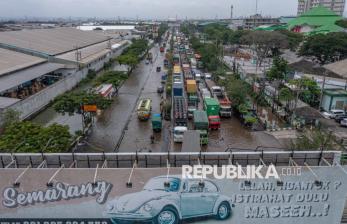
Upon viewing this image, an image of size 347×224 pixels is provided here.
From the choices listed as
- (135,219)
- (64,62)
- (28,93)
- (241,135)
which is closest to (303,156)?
(135,219)

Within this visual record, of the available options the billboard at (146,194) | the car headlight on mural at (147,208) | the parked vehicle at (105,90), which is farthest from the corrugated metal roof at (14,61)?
the car headlight on mural at (147,208)

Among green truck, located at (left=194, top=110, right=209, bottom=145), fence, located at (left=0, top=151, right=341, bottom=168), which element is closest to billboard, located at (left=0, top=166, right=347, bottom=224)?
fence, located at (left=0, top=151, right=341, bottom=168)

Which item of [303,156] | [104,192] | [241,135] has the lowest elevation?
[241,135]

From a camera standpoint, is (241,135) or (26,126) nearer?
(26,126)

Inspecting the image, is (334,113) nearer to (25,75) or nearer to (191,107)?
(191,107)

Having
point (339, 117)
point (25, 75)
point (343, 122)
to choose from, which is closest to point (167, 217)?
point (343, 122)

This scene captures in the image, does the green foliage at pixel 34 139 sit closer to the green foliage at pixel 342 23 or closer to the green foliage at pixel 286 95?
the green foliage at pixel 286 95

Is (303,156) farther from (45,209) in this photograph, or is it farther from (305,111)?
(305,111)
